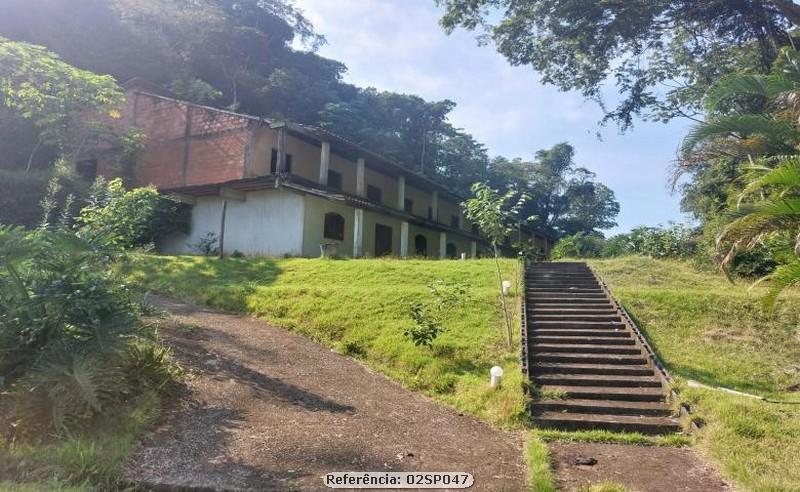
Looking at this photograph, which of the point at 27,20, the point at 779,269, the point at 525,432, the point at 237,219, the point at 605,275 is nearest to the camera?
the point at 779,269

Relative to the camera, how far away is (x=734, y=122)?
27.7 ft

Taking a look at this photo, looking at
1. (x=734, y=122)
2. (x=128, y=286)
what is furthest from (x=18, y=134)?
(x=734, y=122)

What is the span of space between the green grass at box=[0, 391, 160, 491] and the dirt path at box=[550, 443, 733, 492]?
3.86 m

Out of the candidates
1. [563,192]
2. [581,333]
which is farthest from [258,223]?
[563,192]

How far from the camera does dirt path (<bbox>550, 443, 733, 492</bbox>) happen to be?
16.7 ft

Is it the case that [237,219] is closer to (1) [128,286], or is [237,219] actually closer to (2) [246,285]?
(2) [246,285]

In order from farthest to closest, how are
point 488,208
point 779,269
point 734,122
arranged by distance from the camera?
1. point 488,208
2. point 734,122
3. point 779,269

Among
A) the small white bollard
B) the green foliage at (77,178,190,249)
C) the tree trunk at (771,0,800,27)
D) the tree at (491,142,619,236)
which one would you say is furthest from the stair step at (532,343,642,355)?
the tree at (491,142,619,236)

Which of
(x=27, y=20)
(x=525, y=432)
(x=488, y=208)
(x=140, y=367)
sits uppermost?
(x=27, y=20)

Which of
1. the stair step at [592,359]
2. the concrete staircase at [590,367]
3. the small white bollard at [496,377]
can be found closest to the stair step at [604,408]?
the concrete staircase at [590,367]

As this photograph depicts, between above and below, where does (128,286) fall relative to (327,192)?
below

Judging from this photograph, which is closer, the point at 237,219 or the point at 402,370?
the point at 402,370

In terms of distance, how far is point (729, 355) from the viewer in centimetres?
992

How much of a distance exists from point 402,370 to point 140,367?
3886 millimetres
